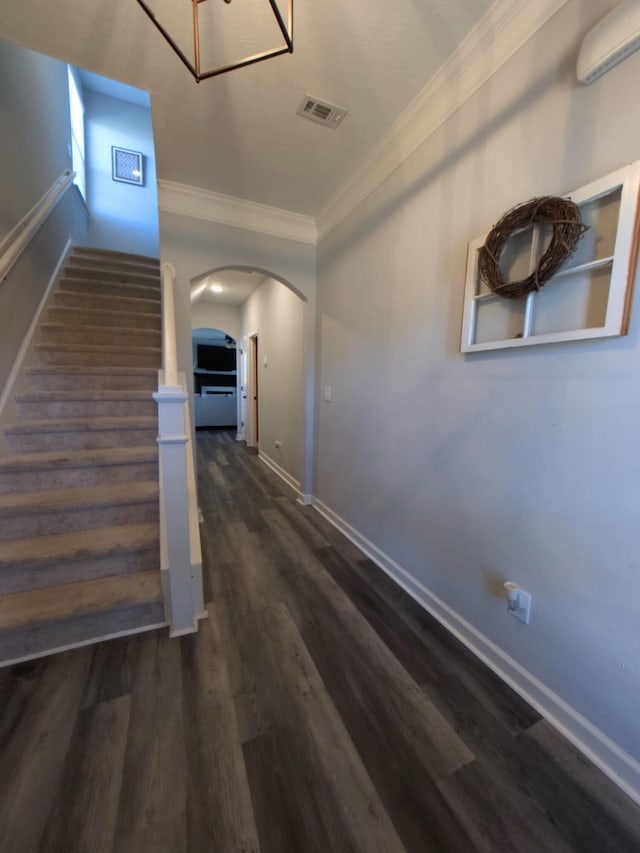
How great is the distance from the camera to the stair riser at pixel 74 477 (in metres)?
1.89

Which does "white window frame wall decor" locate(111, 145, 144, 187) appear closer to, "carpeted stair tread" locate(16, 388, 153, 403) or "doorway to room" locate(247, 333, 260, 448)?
"doorway to room" locate(247, 333, 260, 448)

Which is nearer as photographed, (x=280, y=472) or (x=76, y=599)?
(x=76, y=599)

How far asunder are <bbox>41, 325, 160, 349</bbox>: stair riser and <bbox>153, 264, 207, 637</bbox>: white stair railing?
66.6 inches

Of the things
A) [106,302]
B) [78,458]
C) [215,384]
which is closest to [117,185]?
[106,302]

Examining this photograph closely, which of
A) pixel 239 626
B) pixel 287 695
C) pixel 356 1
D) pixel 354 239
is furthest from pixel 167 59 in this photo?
pixel 287 695

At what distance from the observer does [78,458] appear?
2002mm

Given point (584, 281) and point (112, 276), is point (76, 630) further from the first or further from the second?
point (112, 276)

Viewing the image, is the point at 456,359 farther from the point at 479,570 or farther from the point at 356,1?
the point at 356,1

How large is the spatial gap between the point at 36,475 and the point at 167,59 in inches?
91.4

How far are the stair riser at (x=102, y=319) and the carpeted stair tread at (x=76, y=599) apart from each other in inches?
87.9

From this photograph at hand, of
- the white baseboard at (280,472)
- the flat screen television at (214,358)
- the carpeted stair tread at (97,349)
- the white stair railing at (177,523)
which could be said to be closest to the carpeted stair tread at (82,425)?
the carpeted stair tread at (97,349)

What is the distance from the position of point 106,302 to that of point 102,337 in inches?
22.0

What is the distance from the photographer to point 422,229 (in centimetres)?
179

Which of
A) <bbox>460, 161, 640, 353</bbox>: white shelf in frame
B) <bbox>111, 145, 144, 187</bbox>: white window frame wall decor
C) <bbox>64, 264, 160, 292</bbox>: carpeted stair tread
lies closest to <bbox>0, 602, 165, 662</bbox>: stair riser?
<bbox>460, 161, 640, 353</bbox>: white shelf in frame
